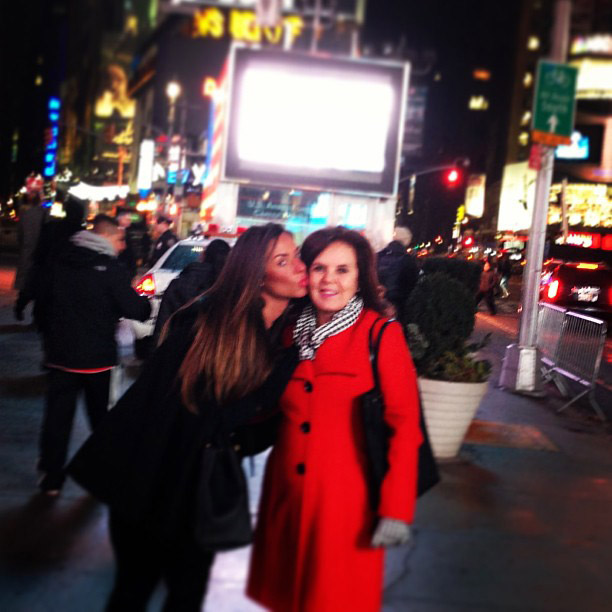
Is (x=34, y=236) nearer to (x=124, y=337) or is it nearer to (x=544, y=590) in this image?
(x=124, y=337)

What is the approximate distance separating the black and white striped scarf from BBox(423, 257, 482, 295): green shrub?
10.5 metres

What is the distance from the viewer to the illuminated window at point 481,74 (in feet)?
453

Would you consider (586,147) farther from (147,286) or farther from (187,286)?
(187,286)

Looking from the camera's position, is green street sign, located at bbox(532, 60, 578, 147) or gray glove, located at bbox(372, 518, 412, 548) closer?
gray glove, located at bbox(372, 518, 412, 548)

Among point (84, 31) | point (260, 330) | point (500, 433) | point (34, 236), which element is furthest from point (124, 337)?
point (84, 31)

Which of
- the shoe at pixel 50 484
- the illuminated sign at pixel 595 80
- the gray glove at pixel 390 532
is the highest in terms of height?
the illuminated sign at pixel 595 80

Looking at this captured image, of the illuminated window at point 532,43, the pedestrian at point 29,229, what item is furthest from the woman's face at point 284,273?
the illuminated window at point 532,43

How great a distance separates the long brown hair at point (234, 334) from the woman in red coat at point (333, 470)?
0.19 meters

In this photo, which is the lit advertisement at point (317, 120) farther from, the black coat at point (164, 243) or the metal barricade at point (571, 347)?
the metal barricade at point (571, 347)

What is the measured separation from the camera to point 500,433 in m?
9.23

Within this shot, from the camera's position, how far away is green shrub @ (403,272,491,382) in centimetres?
791

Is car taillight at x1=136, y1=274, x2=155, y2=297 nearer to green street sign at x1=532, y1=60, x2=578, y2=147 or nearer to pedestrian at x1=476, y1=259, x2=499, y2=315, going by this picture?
green street sign at x1=532, y1=60, x2=578, y2=147

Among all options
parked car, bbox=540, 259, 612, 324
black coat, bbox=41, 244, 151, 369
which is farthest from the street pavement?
parked car, bbox=540, 259, 612, 324

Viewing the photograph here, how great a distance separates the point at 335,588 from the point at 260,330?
91 centimetres
